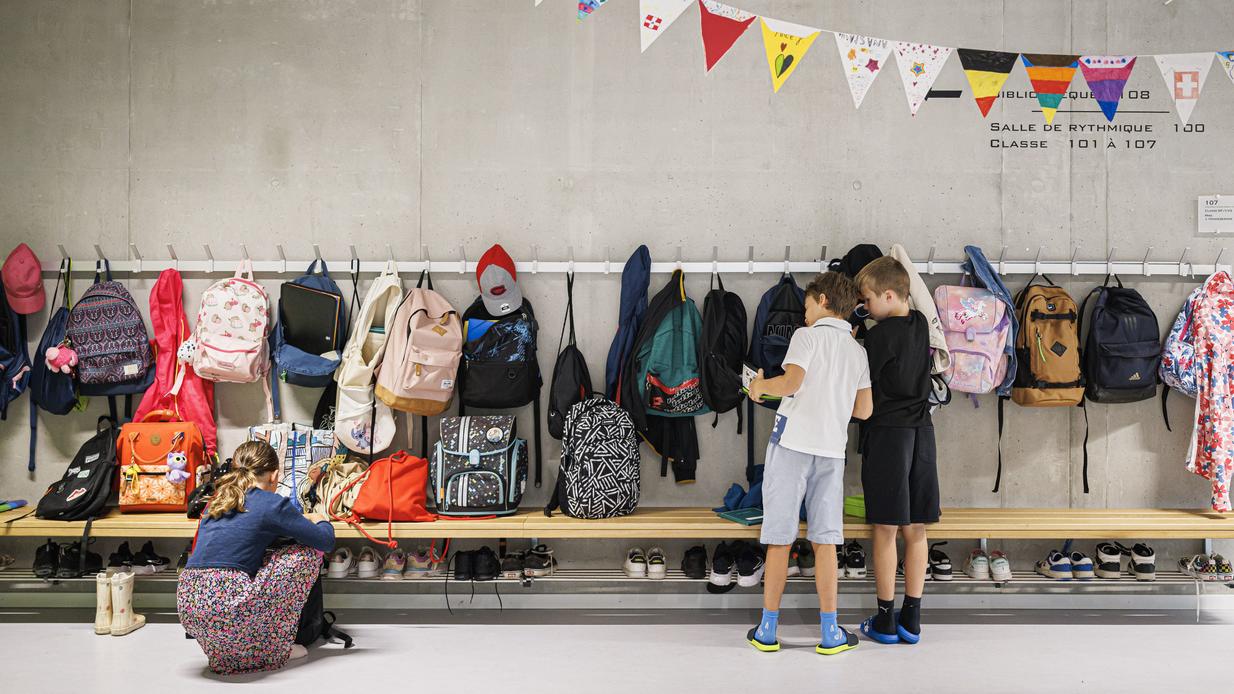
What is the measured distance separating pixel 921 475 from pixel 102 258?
3.86 metres

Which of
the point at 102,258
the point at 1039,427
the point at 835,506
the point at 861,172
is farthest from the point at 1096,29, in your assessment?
the point at 102,258

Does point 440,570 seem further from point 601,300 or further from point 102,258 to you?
point 102,258

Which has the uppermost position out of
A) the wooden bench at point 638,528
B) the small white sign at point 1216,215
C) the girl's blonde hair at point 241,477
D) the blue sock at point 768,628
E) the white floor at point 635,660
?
the small white sign at point 1216,215

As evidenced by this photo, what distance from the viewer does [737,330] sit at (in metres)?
3.57

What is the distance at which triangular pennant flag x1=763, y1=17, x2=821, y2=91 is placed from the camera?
3764 millimetres

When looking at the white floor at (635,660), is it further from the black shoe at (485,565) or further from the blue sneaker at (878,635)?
the black shoe at (485,565)

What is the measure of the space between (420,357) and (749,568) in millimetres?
1714

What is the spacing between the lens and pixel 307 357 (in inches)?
139

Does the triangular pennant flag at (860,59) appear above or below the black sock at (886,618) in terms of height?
above

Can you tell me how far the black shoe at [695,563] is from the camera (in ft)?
11.5

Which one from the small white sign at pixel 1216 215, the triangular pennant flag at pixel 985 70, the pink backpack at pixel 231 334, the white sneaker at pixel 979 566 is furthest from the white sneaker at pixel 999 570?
the pink backpack at pixel 231 334

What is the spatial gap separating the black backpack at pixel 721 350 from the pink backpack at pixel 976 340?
3.09ft

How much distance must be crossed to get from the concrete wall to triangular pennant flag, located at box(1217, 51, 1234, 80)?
26.6 inches

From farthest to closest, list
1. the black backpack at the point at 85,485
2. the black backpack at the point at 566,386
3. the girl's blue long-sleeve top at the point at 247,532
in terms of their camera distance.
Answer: the black backpack at the point at 566,386 → the black backpack at the point at 85,485 → the girl's blue long-sleeve top at the point at 247,532
